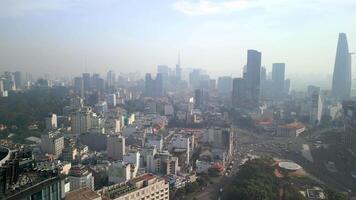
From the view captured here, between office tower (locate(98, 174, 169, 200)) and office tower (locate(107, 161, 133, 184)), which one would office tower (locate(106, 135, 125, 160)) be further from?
office tower (locate(98, 174, 169, 200))

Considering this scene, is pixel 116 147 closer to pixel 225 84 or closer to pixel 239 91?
pixel 239 91

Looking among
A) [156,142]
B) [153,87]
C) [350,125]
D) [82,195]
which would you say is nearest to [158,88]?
[153,87]

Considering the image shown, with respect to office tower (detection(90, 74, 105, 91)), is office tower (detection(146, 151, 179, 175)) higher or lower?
lower

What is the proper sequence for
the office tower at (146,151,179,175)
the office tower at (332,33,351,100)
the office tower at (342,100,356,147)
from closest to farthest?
the office tower at (146,151,179,175), the office tower at (342,100,356,147), the office tower at (332,33,351,100)

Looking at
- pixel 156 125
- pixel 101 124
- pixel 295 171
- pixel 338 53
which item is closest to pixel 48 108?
pixel 101 124

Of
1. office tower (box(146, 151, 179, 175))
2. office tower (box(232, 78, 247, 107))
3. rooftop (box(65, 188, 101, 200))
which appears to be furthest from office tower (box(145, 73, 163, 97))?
rooftop (box(65, 188, 101, 200))

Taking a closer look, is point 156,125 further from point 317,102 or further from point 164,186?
point 164,186
